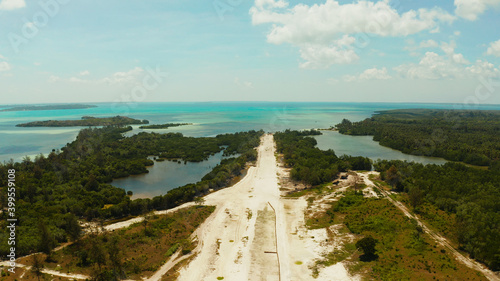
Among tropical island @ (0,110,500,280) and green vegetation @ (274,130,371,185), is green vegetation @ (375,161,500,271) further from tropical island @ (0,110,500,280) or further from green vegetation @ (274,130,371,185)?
green vegetation @ (274,130,371,185)

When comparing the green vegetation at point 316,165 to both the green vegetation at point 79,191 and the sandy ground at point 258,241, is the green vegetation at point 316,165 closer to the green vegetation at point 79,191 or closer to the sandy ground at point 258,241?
the sandy ground at point 258,241

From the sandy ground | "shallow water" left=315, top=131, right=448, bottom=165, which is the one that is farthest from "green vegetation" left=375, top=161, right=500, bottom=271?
"shallow water" left=315, top=131, right=448, bottom=165

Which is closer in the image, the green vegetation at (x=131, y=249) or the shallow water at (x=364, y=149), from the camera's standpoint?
the green vegetation at (x=131, y=249)

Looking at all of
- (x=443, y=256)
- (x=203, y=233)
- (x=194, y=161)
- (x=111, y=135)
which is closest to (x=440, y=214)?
(x=443, y=256)

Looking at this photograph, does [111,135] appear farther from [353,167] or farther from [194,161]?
[353,167]

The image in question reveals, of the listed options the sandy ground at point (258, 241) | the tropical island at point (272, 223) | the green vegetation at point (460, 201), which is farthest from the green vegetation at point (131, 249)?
the green vegetation at point (460, 201)

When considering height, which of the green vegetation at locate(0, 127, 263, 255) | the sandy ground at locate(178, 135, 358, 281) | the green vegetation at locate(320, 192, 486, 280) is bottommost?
the sandy ground at locate(178, 135, 358, 281)
